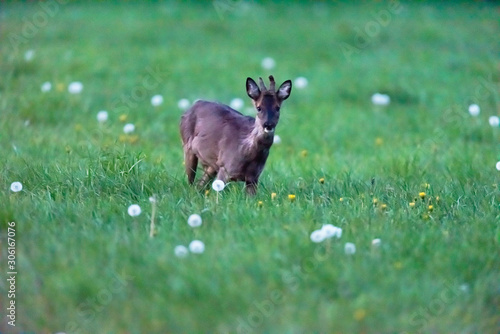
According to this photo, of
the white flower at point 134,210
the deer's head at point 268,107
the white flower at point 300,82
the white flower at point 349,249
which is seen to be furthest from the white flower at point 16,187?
the white flower at point 300,82

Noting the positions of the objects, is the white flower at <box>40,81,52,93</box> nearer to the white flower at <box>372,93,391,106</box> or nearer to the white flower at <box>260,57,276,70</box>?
the white flower at <box>260,57,276,70</box>

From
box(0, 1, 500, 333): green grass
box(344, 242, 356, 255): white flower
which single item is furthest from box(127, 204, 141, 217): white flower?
box(344, 242, 356, 255): white flower

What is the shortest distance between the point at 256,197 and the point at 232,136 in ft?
2.25

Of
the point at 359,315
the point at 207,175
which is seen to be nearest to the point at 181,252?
the point at 359,315

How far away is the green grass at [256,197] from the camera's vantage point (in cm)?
471

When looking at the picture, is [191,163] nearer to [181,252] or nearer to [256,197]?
[256,197]

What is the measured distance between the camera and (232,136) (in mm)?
7141

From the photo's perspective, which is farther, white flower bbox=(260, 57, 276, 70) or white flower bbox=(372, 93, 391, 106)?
white flower bbox=(260, 57, 276, 70)

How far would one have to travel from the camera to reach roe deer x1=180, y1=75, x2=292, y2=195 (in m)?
6.66

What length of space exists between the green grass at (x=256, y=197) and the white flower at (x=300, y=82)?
164 millimetres

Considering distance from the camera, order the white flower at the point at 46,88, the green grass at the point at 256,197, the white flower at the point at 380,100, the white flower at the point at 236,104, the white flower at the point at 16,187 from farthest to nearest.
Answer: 1. the white flower at the point at 380,100
2. the white flower at the point at 46,88
3. the white flower at the point at 236,104
4. the white flower at the point at 16,187
5. the green grass at the point at 256,197

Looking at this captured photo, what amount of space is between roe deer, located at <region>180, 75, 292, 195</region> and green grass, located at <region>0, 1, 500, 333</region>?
0.69 ft

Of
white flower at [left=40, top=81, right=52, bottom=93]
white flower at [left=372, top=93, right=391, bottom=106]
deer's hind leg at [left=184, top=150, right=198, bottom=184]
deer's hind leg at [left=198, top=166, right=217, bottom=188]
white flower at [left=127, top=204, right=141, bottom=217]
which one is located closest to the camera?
white flower at [left=127, top=204, right=141, bottom=217]

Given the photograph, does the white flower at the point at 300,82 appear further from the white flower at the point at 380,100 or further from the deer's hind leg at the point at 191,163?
the deer's hind leg at the point at 191,163
